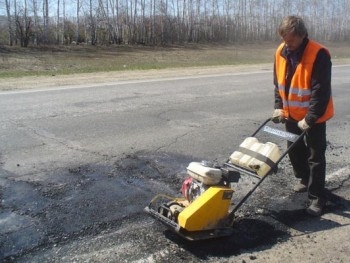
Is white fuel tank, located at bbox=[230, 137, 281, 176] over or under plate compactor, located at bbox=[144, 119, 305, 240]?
over

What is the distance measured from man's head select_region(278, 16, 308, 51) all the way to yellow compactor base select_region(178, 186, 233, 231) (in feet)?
4.81

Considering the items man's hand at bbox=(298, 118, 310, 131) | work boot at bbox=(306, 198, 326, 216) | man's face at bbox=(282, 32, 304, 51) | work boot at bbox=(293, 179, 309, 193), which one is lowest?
work boot at bbox=(306, 198, 326, 216)

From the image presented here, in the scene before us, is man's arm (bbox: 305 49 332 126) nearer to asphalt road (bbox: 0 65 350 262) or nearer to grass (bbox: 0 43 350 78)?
asphalt road (bbox: 0 65 350 262)

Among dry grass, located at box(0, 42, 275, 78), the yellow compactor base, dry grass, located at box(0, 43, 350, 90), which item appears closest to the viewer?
the yellow compactor base

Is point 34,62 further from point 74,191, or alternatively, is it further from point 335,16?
point 335,16

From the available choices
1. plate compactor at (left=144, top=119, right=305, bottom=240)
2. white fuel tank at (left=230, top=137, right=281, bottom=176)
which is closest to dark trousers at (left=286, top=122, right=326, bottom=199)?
plate compactor at (left=144, top=119, right=305, bottom=240)

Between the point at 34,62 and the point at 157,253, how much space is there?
23.9 metres

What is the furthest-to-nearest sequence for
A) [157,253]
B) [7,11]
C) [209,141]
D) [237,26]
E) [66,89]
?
[237,26]
[7,11]
[66,89]
[209,141]
[157,253]

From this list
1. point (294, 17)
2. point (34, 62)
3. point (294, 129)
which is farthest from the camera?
point (34, 62)

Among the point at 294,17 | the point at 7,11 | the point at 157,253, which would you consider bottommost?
the point at 157,253

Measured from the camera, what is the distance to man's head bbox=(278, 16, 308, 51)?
4.01 m

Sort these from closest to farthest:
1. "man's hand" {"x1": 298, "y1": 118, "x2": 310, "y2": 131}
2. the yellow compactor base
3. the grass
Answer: the yellow compactor base → "man's hand" {"x1": 298, "y1": 118, "x2": 310, "y2": 131} → the grass

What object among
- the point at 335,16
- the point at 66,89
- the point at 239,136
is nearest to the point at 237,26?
the point at 335,16

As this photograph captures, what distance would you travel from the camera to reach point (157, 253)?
11.6ft
